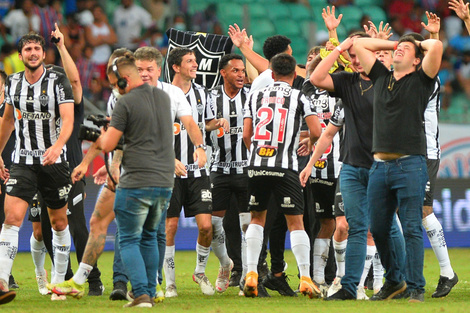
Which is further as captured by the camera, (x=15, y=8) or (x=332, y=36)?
(x=15, y=8)

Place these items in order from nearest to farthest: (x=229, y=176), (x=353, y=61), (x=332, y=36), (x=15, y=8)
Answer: (x=353, y=61) < (x=332, y=36) < (x=229, y=176) < (x=15, y=8)

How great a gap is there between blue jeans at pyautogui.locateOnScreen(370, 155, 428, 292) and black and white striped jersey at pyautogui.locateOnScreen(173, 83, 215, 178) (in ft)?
6.96

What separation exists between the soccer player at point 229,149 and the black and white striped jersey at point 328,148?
33.5 inches

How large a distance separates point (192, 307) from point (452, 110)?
39.2 feet

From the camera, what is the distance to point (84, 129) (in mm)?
7121

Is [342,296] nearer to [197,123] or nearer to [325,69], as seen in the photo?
[325,69]

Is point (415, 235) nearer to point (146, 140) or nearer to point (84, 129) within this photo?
point (146, 140)

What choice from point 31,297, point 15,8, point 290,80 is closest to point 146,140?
point 290,80

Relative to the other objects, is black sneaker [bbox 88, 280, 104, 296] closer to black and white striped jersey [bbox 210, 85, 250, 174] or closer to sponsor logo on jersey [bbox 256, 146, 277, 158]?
black and white striped jersey [bbox 210, 85, 250, 174]

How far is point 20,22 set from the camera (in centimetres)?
1762

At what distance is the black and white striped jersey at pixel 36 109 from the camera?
8.45m

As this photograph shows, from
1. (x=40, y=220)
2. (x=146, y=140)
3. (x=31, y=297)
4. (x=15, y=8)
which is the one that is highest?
(x=15, y=8)

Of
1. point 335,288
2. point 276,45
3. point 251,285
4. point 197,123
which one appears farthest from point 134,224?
point 276,45

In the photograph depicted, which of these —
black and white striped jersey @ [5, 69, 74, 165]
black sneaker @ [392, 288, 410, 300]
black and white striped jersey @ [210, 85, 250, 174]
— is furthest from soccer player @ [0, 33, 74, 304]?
black sneaker @ [392, 288, 410, 300]
